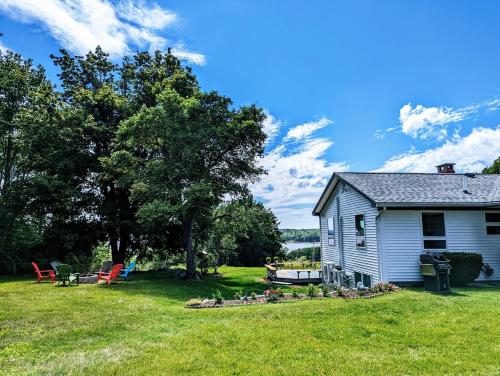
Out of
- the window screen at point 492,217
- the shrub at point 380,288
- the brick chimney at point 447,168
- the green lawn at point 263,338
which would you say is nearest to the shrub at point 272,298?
the green lawn at point 263,338

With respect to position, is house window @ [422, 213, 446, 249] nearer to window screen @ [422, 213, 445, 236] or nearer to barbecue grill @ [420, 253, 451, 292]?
window screen @ [422, 213, 445, 236]

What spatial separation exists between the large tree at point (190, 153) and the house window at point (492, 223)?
12.0 metres

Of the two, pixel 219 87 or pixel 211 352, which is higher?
pixel 219 87

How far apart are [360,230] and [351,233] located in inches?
37.4

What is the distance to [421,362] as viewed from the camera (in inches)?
196

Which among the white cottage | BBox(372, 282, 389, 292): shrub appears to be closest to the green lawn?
BBox(372, 282, 389, 292): shrub

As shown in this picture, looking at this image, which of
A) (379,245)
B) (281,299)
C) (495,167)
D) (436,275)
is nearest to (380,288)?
(436,275)

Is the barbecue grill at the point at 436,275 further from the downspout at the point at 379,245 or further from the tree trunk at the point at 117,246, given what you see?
the tree trunk at the point at 117,246

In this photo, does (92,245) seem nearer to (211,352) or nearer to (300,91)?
(300,91)

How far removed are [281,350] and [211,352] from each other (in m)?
1.17

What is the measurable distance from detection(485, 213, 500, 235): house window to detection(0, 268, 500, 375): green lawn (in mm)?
4443

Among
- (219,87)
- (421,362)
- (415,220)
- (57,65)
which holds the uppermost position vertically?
(57,65)

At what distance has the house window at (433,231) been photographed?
12.6m

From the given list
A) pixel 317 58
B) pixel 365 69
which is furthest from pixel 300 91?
pixel 365 69
